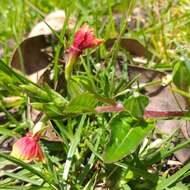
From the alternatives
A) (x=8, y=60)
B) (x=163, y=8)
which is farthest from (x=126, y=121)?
(x=163, y=8)

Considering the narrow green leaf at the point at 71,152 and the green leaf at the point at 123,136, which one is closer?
the green leaf at the point at 123,136

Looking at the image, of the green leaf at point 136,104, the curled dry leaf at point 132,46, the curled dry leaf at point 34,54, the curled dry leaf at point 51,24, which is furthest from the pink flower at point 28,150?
the curled dry leaf at point 51,24

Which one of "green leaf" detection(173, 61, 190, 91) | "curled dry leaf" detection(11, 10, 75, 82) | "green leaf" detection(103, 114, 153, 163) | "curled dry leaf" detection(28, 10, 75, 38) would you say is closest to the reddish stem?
"green leaf" detection(103, 114, 153, 163)

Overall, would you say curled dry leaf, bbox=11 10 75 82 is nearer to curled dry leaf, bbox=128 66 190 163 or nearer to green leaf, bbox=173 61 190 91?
curled dry leaf, bbox=128 66 190 163

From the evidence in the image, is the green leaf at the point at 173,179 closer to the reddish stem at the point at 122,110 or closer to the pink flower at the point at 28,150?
the reddish stem at the point at 122,110

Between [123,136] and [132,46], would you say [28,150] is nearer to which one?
[123,136]

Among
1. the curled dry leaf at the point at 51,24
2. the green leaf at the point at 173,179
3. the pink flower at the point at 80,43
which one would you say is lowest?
the green leaf at the point at 173,179
